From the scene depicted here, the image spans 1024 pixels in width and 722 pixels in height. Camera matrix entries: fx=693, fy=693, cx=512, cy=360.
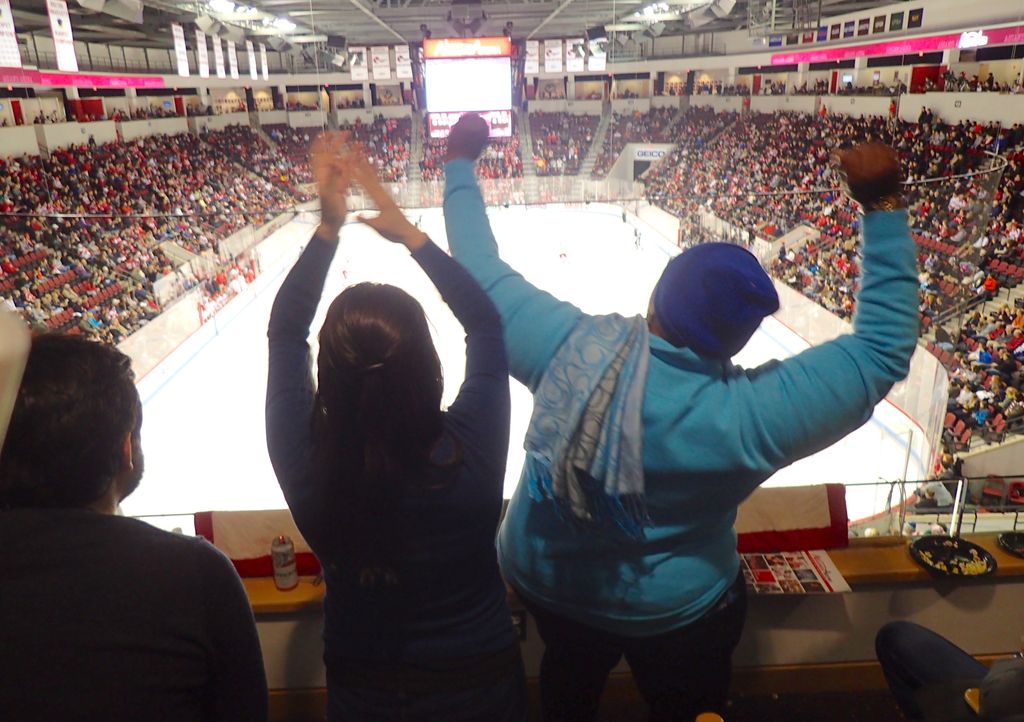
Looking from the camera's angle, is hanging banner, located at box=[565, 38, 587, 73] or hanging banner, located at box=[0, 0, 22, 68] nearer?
hanging banner, located at box=[0, 0, 22, 68]

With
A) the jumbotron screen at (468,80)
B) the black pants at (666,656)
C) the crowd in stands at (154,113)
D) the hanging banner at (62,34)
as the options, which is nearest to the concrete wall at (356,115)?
the jumbotron screen at (468,80)

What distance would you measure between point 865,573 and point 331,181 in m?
1.56

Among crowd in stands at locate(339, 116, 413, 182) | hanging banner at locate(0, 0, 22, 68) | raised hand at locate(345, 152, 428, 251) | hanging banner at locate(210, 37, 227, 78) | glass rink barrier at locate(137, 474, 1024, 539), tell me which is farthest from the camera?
hanging banner at locate(210, 37, 227, 78)

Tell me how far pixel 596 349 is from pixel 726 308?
0.17 m

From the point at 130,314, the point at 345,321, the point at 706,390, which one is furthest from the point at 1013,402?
the point at 130,314

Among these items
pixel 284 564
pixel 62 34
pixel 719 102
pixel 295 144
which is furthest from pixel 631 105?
pixel 284 564

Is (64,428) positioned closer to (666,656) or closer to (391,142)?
(666,656)

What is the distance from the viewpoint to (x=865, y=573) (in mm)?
1734

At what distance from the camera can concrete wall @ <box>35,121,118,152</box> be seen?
8.52 meters

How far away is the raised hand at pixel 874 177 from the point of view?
930mm

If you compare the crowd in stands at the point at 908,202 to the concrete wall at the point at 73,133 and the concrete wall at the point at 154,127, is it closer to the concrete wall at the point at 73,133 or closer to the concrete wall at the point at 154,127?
the concrete wall at the point at 154,127

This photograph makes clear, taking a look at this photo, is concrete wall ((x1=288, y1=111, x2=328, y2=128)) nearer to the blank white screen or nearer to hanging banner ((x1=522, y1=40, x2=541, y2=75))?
the blank white screen

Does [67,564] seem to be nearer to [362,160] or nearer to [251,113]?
[362,160]

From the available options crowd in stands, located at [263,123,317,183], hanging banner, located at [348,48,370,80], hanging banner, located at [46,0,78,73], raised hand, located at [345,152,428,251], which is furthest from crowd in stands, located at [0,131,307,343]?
raised hand, located at [345,152,428,251]
